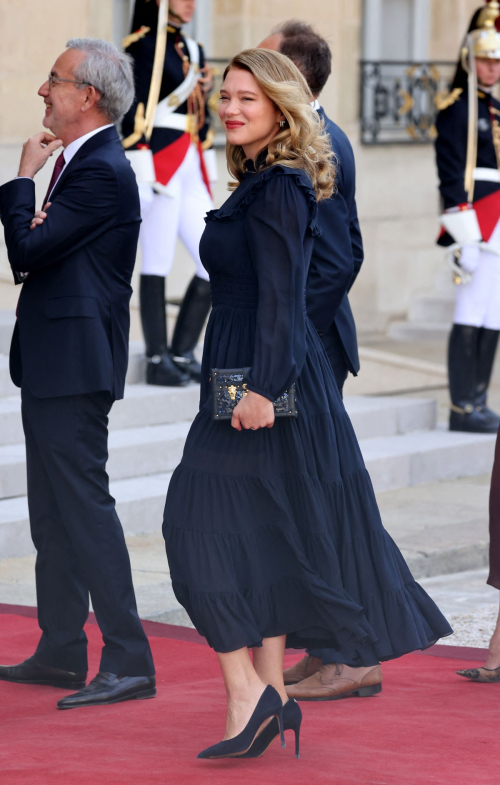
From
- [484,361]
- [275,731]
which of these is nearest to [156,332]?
[484,361]

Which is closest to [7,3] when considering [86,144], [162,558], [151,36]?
[151,36]

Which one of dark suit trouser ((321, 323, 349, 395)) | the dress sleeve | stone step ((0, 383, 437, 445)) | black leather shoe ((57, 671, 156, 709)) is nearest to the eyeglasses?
the dress sleeve

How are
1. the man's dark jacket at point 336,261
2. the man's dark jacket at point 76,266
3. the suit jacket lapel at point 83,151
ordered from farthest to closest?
the man's dark jacket at point 336,261, the suit jacket lapel at point 83,151, the man's dark jacket at point 76,266

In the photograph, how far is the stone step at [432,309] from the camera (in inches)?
550

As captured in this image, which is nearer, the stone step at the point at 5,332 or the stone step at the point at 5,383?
the stone step at the point at 5,383

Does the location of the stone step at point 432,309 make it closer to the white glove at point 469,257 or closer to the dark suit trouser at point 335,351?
the white glove at point 469,257

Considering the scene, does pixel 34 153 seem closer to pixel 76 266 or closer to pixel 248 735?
pixel 76 266

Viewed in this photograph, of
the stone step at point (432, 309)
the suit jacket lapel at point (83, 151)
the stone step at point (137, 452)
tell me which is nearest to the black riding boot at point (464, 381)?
the stone step at point (137, 452)

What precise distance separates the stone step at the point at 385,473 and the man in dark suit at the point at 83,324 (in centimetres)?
176

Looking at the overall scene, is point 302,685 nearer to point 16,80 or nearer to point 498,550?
point 498,550

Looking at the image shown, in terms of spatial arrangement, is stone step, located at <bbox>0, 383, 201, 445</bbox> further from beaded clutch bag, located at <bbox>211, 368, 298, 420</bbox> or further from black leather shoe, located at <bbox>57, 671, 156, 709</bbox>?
beaded clutch bag, located at <bbox>211, 368, 298, 420</bbox>

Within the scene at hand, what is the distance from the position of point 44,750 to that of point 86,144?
168cm

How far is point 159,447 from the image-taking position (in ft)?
23.8

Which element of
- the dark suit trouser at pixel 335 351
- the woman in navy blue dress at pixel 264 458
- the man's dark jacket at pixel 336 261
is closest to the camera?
the woman in navy blue dress at pixel 264 458
